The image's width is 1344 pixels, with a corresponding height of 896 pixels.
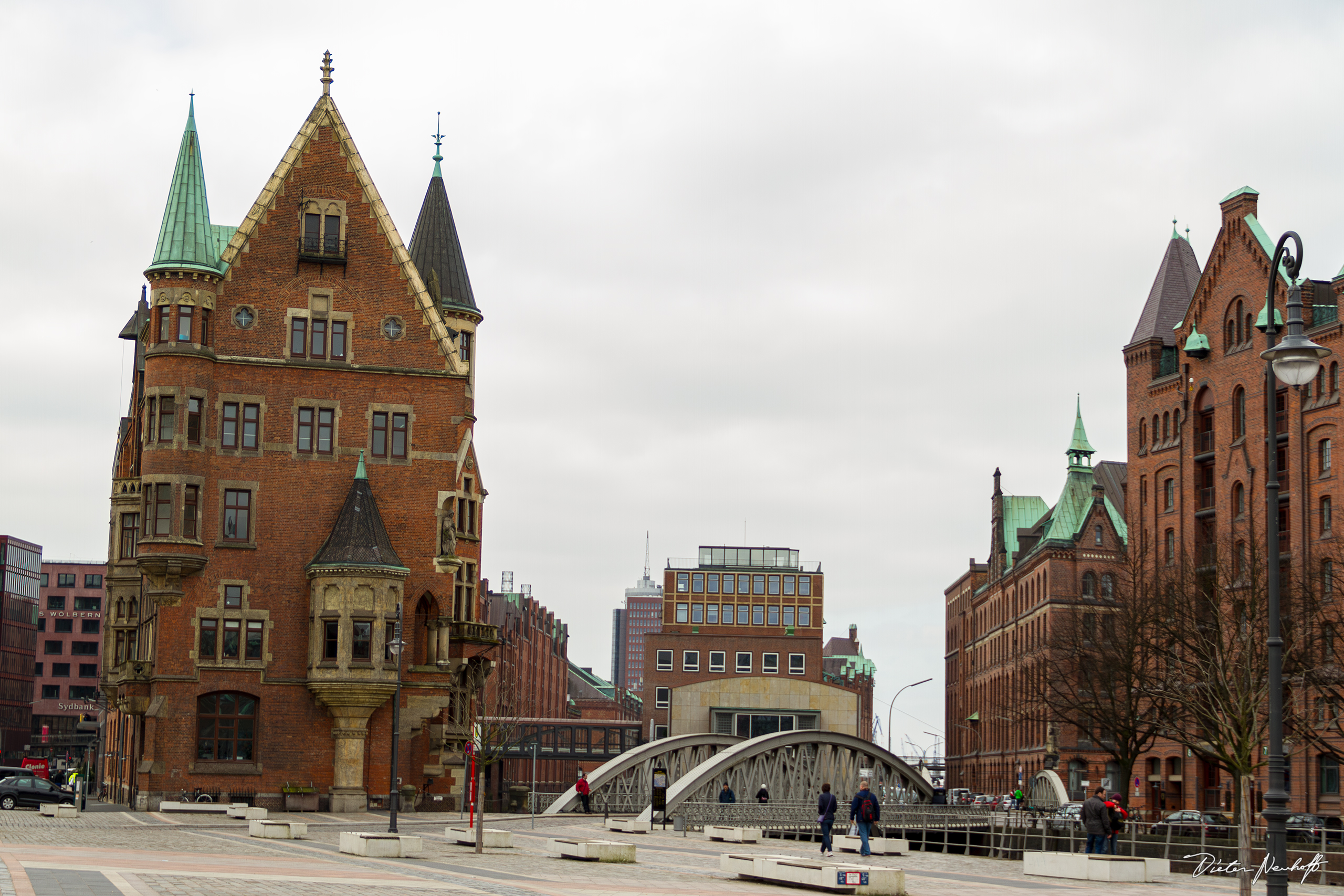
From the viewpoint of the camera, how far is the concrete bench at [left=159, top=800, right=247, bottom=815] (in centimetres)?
4931

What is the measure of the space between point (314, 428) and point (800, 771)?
28275 mm

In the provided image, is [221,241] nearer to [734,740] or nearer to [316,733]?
[316,733]

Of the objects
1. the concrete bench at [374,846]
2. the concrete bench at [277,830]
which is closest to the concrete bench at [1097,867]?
the concrete bench at [374,846]

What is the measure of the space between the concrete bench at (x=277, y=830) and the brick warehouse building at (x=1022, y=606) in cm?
5758

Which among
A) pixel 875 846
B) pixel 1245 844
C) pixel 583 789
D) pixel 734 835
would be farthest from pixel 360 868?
pixel 583 789

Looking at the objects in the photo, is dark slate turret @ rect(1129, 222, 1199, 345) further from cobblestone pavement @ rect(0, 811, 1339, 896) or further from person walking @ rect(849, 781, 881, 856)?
person walking @ rect(849, 781, 881, 856)

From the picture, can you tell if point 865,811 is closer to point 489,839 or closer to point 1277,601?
point 489,839

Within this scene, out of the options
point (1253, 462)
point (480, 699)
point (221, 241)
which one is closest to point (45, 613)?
point (480, 699)

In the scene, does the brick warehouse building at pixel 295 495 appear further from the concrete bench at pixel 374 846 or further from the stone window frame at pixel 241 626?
the concrete bench at pixel 374 846

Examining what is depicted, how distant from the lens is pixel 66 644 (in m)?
166

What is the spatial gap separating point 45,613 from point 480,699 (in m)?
107

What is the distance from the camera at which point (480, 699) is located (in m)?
76.6
